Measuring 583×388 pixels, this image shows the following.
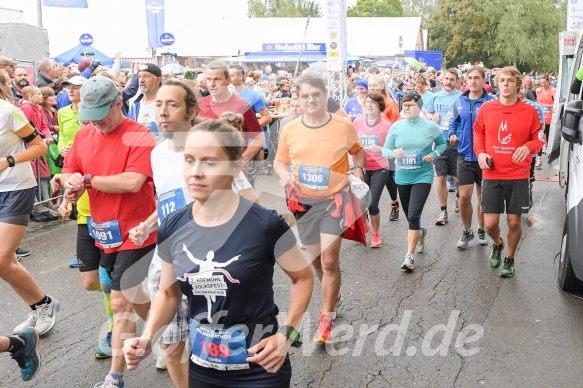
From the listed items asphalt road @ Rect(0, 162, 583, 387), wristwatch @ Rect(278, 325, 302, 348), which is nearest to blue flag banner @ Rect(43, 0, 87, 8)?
asphalt road @ Rect(0, 162, 583, 387)

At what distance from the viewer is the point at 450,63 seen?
66.1 metres

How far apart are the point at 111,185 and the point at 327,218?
66.1 inches

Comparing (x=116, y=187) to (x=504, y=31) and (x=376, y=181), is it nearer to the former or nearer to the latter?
(x=376, y=181)

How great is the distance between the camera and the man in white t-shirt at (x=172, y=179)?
3.57 metres

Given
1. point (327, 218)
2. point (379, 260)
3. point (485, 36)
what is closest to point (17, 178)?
point (327, 218)

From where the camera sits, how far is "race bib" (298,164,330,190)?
4.86 m

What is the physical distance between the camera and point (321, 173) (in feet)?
15.9

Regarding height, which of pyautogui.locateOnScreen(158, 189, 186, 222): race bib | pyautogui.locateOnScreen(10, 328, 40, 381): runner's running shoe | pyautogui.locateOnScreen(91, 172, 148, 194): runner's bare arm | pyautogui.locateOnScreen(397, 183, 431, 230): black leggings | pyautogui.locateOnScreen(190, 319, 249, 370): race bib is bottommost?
pyautogui.locateOnScreen(10, 328, 40, 381): runner's running shoe

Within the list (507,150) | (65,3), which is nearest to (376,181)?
(507,150)

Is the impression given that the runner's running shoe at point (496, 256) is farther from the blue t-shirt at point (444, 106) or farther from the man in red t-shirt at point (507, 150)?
the blue t-shirt at point (444, 106)

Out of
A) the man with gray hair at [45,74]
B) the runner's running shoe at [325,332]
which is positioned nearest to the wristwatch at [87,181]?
the runner's running shoe at [325,332]

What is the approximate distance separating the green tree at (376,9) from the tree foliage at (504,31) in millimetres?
42963

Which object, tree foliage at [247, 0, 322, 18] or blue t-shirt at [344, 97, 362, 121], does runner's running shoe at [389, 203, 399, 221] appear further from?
tree foliage at [247, 0, 322, 18]

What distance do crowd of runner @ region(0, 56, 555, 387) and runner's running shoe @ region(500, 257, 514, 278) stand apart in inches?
2.0
